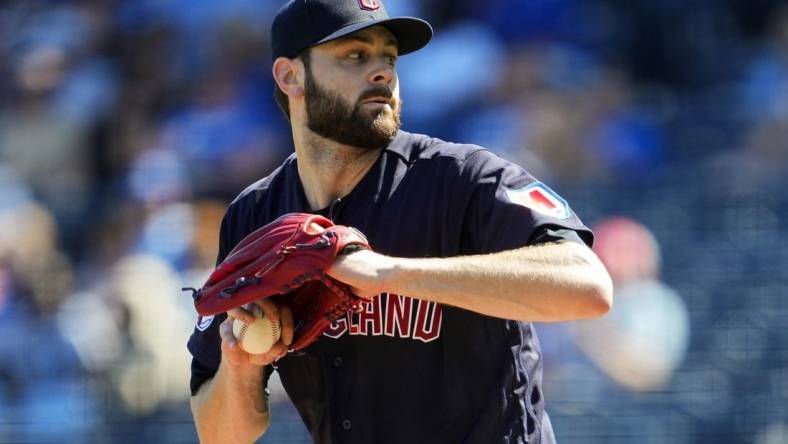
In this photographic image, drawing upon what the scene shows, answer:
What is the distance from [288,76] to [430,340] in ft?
2.57

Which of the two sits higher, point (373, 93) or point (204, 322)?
point (373, 93)

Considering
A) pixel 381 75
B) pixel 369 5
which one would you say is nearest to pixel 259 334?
pixel 381 75

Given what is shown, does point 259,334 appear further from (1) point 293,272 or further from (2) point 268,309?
(1) point 293,272

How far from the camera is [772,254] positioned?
5953 mm

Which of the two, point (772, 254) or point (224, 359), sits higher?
point (224, 359)

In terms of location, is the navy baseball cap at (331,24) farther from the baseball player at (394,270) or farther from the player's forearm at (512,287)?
the player's forearm at (512,287)

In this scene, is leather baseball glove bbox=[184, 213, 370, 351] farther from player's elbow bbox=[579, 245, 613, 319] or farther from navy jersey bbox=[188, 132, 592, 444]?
player's elbow bbox=[579, 245, 613, 319]

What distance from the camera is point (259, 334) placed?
9.18 feet

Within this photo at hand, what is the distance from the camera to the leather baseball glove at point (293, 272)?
2.64 meters

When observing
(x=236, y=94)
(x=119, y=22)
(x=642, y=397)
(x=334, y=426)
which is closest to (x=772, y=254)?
(x=642, y=397)

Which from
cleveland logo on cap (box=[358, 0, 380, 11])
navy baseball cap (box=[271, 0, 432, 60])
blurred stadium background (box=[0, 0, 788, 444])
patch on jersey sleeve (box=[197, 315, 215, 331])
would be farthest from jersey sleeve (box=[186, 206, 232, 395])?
blurred stadium background (box=[0, 0, 788, 444])

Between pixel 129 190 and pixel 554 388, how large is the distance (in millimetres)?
2382

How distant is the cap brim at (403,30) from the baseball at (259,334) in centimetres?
69

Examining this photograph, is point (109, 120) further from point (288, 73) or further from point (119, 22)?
point (288, 73)
